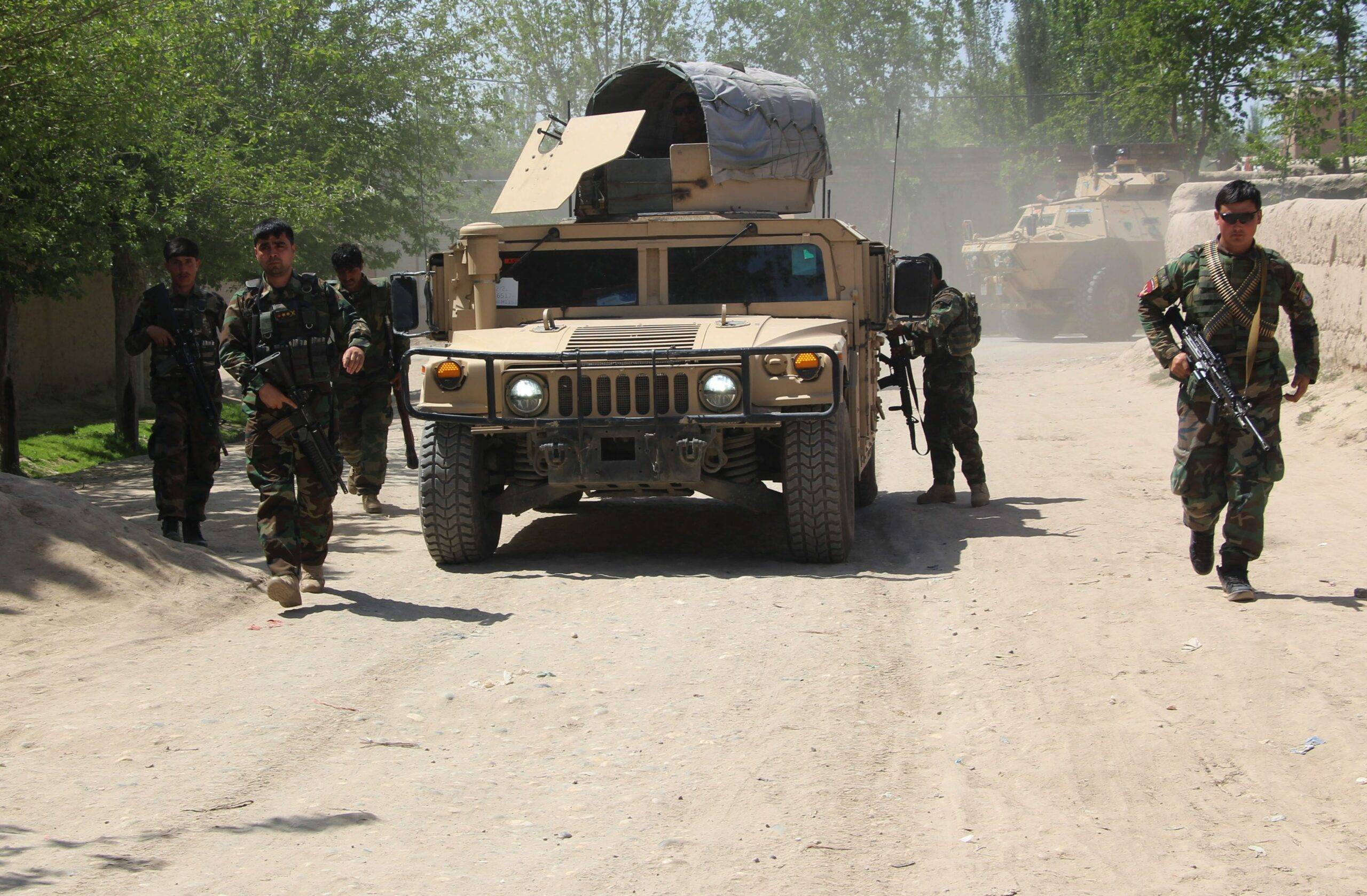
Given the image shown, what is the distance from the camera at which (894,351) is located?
28.7 feet

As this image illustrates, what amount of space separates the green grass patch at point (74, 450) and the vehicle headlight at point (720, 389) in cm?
576

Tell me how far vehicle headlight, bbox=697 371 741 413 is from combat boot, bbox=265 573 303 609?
190 centimetres

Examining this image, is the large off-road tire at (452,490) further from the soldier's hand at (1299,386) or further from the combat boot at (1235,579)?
the soldier's hand at (1299,386)

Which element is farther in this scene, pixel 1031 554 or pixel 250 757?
pixel 1031 554

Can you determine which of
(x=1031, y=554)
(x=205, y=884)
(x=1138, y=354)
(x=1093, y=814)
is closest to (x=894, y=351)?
(x=1031, y=554)

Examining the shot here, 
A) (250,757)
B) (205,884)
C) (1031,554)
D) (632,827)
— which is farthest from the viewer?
(1031,554)

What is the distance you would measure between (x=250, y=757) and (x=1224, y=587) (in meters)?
3.75

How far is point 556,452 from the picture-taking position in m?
6.52

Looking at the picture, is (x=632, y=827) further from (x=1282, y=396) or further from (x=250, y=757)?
(x=1282, y=396)

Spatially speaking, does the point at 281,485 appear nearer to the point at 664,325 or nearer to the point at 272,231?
the point at 272,231

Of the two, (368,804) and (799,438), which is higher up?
(799,438)

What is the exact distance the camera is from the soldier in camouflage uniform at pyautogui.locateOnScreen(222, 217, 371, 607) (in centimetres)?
602

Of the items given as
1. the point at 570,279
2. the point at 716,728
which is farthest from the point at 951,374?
the point at 716,728

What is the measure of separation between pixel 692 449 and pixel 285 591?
5.95 ft
